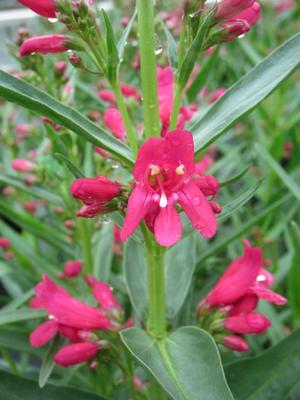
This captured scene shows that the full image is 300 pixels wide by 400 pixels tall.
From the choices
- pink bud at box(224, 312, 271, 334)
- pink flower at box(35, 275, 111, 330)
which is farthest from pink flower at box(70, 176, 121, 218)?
pink bud at box(224, 312, 271, 334)

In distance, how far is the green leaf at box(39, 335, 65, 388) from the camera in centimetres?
93

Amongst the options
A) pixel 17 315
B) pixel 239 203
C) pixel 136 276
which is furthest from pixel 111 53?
pixel 17 315

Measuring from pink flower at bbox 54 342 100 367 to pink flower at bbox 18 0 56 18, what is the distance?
52cm

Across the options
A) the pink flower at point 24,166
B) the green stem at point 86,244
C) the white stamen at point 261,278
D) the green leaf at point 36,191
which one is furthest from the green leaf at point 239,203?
the pink flower at point 24,166

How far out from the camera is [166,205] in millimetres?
780

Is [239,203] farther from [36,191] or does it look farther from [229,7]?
[36,191]

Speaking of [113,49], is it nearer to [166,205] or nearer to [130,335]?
[166,205]

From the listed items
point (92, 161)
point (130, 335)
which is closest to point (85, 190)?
point (130, 335)

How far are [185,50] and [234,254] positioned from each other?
35.4 inches

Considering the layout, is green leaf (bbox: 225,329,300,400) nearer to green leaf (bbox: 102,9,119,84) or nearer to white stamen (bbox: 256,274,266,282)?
white stamen (bbox: 256,274,266,282)

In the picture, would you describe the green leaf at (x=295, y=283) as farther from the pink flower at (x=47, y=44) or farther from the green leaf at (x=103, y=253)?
the pink flower at (x=47, y=44)

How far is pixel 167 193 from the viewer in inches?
31.9

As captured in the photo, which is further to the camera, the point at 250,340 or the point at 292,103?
the point at 292,103

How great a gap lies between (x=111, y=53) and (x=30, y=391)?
566mm
